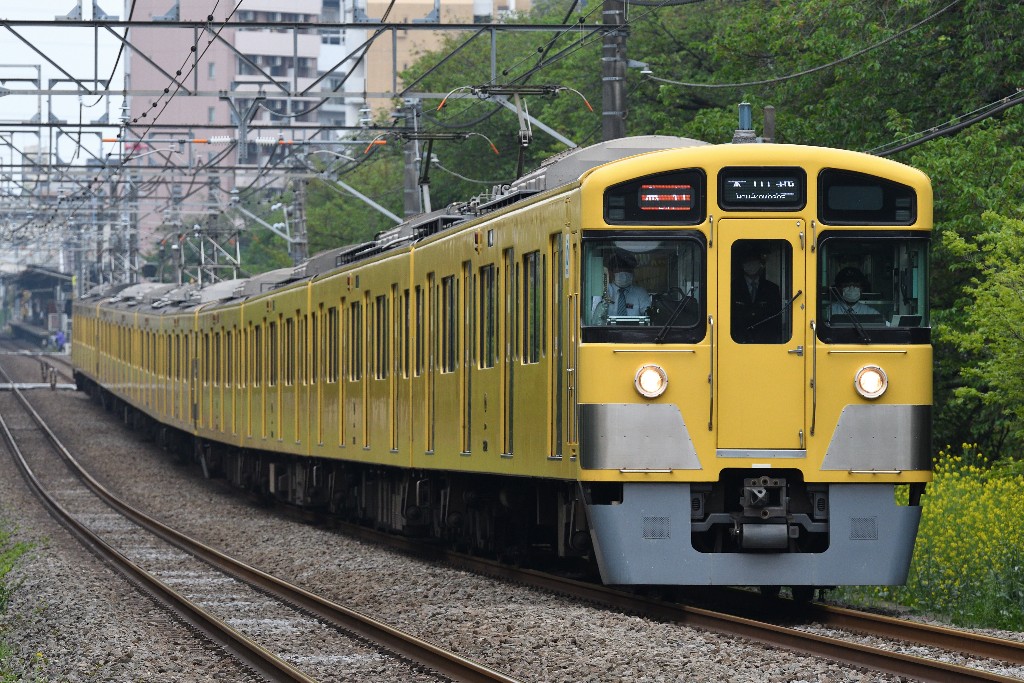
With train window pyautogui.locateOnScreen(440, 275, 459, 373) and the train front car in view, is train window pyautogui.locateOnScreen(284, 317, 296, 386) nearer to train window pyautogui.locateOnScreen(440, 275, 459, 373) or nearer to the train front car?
train window pyautogui.locateOnScreen(440, 275, 459, 373)

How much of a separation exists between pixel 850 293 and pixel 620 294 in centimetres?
137

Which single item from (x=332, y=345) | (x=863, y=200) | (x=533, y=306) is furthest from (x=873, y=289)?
(x=332, y=345)

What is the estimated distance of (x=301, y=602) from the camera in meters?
13.8

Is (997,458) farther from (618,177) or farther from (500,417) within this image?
(618,177)

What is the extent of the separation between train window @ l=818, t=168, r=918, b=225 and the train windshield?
820 mm

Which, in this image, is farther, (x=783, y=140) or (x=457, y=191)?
(x=457, y=191)

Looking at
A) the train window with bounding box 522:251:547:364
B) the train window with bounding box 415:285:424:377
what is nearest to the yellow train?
the train window with bounding box 522:251:547:364

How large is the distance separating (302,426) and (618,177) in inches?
460

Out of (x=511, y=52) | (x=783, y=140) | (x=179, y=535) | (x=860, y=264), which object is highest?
(x=511, y=52)

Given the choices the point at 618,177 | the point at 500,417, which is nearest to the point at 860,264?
the point at 618,177

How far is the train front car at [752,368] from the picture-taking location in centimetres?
1081

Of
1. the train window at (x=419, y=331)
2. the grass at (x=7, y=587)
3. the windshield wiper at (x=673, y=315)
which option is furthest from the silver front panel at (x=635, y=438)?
the train window at (x=419, y=331)

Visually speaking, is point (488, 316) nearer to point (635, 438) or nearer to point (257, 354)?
point (635, 438)

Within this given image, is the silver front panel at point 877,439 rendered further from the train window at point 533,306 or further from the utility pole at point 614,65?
the utility pole at point 614,65
